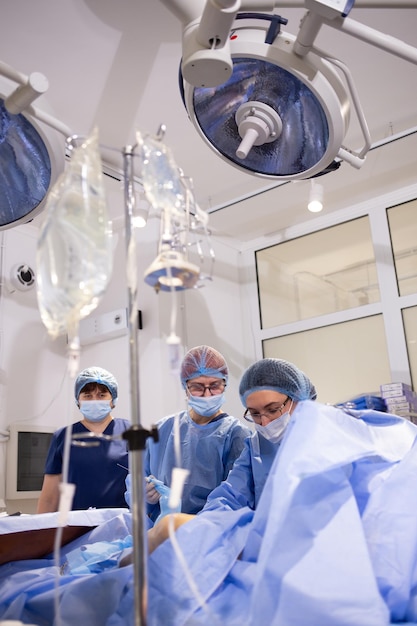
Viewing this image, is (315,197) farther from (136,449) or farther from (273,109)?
(136,449)

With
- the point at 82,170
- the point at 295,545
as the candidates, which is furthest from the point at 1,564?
the point at 82,170

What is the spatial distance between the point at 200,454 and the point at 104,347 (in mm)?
2096

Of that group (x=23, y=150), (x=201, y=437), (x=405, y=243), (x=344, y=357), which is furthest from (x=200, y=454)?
(x=405, y=243)

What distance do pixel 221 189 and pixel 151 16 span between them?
1511 millimetres

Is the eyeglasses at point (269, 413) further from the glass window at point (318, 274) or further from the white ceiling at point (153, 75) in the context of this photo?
the glass window at point (318, 274)

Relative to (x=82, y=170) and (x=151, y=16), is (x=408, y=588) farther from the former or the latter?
(x=151, y=16)

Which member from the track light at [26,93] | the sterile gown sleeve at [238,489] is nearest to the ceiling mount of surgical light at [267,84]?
the track light at [26,93]

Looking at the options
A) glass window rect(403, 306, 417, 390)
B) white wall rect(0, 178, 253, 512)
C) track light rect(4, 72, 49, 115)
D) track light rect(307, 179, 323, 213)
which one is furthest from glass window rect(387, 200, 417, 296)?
track light rect(4, 72, 49, 115)

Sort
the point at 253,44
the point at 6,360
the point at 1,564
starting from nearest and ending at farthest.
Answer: the point at 253,44 < the point at 1,564 < the point at 6,360

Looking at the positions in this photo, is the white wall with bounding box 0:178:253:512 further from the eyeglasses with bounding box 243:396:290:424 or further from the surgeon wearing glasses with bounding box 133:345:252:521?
the eyeglasses with bounding box 243:396:290:424

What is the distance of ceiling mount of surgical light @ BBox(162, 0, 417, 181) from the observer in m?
1.50

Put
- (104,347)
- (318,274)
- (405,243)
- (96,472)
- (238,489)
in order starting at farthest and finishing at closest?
(318,274), (104,347), (405,243), (96,472), (238,489)

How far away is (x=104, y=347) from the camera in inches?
170

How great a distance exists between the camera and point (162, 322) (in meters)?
4.04
